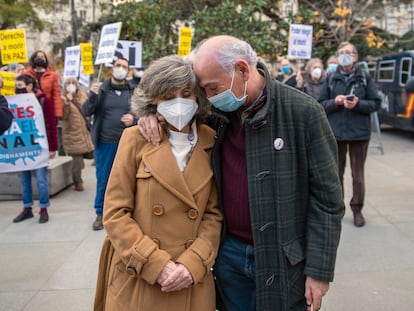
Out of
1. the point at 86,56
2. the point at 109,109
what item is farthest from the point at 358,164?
the point at 86,56

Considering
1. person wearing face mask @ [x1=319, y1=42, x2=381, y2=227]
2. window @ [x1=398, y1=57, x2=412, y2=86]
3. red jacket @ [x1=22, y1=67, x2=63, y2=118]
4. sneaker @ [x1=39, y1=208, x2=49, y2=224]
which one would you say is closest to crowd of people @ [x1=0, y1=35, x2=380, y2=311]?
person wearing face mask @ [x1=319, y1=42, x2=381, y2=227]

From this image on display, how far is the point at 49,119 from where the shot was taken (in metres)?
6.16

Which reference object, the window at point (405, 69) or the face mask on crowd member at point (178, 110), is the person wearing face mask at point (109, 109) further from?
the window at point (405, 69)

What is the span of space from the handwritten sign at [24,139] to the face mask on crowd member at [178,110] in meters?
4.37

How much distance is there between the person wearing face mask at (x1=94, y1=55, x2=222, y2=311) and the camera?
1.98m

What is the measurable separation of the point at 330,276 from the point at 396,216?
410 centimetres

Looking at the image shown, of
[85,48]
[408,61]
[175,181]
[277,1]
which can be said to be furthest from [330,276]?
[277,1]

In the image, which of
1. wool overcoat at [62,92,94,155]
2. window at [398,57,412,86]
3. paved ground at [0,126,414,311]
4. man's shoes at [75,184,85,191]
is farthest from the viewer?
window at [398,57,412,86]

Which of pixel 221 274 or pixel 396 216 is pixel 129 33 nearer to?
pixel 396 216

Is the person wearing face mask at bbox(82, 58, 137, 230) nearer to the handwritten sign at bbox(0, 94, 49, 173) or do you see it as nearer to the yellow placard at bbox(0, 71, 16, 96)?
the handwritten sign at bbox(0, 94, 49, 173)

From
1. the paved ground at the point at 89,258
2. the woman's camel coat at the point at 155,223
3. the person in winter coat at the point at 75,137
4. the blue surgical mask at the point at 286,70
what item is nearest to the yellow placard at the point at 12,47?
the person in winter coat at the point at 75,137

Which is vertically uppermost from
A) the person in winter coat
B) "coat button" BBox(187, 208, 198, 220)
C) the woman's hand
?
"coat button" BBox(187, 208, 198, 220)

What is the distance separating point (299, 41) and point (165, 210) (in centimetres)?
665

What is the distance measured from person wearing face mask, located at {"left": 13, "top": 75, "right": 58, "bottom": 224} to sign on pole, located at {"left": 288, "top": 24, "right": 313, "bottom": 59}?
13.8 feet
